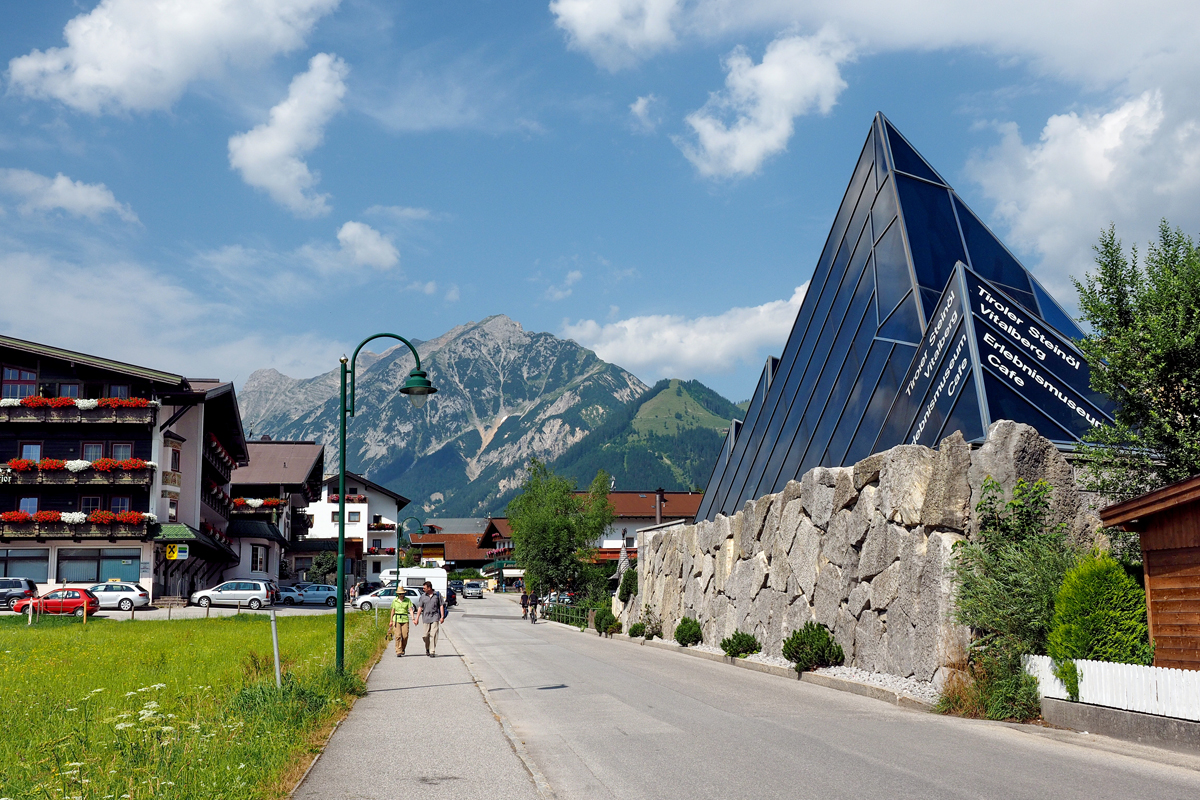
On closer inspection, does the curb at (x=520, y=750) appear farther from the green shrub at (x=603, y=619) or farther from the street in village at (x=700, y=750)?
the green shrub at (x=603, y=619)

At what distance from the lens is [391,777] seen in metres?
8.39

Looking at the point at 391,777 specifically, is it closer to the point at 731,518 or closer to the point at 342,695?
the point at 342,695

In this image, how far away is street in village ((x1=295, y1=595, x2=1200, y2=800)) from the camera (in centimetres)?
811

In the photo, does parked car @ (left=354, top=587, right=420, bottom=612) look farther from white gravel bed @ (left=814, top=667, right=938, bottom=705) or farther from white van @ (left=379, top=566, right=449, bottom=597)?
white gravel bed @ (left=814, top=667, right=938, bottom=705)

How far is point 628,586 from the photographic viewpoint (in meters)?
39.6

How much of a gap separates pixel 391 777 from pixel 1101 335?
1193 cm

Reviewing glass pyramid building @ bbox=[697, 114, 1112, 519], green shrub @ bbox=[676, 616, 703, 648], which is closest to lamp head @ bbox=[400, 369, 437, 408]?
glass pyramid building @ bbox=[697, 114, 1112, 519]

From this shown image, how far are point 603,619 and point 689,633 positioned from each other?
11.2 metres

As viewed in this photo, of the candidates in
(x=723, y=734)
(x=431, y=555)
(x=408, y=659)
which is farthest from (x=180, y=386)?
(x=431, y=555)

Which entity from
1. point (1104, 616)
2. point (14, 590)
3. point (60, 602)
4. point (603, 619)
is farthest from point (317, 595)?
point (1104, 616)

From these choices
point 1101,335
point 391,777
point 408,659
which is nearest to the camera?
point 391,777

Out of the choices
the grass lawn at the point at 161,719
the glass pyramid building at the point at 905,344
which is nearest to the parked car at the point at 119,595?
the grass lawn at the point at 161,719

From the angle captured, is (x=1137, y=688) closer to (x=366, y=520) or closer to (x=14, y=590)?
(x=14, y=590)

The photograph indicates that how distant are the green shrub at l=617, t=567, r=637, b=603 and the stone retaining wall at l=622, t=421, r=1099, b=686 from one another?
12313 millimetres
